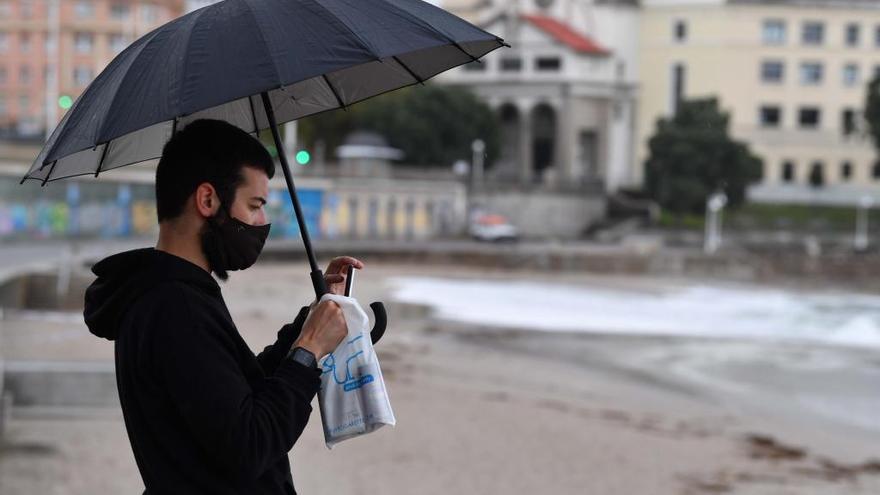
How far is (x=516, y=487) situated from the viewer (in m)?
10.7

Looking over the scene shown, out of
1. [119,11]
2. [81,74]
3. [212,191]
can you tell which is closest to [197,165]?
[212,191]

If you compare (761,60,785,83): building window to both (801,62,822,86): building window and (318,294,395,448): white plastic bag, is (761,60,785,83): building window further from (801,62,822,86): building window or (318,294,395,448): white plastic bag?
(318,294,395,448): white plastic bag

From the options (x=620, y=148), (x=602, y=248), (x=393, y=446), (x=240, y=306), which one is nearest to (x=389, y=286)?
(x=240, y=306)

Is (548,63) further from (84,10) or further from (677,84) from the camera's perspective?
(84,10)

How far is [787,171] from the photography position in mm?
73062

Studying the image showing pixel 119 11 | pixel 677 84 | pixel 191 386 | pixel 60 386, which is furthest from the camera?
pixel 119 11

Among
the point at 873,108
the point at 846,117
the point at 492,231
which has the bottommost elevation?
the point at 492,231

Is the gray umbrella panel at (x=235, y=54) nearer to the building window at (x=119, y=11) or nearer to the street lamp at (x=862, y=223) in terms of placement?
the street lamp at (x=862, y=223)

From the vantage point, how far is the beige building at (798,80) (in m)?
72.2

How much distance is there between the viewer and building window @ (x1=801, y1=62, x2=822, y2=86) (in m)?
72.2

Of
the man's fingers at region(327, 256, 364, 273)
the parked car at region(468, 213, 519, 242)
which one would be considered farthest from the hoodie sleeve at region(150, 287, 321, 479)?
the parked car at region(468, 213, 519, 242)

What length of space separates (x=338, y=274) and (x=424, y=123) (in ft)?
196

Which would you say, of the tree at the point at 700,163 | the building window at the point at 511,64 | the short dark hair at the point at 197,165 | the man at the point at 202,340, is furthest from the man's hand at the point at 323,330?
the building window at the point at 511,64

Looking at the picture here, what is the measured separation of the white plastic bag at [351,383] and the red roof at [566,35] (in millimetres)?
66043
